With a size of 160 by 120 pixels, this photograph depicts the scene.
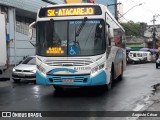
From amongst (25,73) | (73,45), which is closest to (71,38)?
(73,45)

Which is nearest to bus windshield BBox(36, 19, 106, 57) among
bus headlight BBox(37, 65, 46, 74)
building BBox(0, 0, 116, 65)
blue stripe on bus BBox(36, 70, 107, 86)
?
bus headlight BBox(37, 65, 46, 74)

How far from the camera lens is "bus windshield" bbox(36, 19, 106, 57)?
13117 mm

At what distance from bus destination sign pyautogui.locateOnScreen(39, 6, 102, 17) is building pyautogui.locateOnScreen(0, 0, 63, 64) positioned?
Answer: 68.4 feet

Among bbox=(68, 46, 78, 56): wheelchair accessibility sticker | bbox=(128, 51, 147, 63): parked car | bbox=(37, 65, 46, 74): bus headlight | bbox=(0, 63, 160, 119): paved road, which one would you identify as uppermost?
bbox=(68, 46, 78, 56): wheelchair accessibility sticker

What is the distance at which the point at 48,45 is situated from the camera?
44.3ft

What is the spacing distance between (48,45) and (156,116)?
5.63m

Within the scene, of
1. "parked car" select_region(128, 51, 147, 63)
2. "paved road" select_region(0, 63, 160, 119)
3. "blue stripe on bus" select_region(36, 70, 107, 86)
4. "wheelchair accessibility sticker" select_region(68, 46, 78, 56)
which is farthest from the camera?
"parked car" select_region(128, 51, 147, 63)

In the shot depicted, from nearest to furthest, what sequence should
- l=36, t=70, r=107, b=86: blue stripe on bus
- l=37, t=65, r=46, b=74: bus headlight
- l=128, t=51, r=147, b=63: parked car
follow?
l=36, t=70, r=107, b=86: blue stripe on bus
l=37, t=65, r=46, b=74: bus headlight
l=128, t=51, r=147, b=63: parked car

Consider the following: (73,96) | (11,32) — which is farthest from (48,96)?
(11,32)

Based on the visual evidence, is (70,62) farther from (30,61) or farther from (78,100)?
(30,61)

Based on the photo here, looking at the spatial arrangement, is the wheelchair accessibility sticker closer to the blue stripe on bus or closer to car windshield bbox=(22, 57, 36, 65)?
the blue stripe on bus

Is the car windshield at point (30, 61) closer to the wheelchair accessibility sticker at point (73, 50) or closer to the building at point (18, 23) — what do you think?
the wheelchair accessibility sticker at point (73, 50)

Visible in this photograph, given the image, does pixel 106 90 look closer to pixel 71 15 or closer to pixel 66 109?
pixel 71 15

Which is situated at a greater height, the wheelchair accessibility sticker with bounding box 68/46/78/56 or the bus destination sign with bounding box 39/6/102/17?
the bus destination sign with bounding box 39/6/102/17
